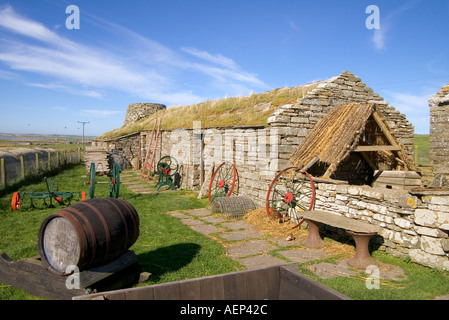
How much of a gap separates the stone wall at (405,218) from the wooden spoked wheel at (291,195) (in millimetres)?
926

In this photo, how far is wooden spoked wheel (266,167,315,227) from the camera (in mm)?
8016

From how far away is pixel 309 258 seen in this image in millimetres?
6176

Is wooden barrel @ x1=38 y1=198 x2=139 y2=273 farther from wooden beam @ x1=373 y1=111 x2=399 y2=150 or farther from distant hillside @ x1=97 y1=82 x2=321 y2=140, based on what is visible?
wooden beam @ x1=373 y1=111 x2=399 y2=150

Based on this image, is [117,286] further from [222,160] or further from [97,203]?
[222,160]

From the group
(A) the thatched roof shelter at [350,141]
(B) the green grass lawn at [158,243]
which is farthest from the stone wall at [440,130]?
(B) the green grass lawn at [158,243]

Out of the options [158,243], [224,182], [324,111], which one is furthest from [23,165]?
[324,111]

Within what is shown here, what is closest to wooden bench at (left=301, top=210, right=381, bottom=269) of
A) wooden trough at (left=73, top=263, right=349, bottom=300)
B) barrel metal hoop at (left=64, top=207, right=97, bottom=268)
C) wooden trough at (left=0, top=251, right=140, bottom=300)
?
wooden trough at (left=73, top=263, right=349, bottom=300)

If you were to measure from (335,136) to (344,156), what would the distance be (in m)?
0.80

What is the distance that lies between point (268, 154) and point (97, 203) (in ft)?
19.4

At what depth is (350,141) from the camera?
7816 mm

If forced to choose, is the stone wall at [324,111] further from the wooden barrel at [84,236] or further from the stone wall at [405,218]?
→ the wooden barrel at [84,236]

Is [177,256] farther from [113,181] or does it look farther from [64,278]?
[113,181]

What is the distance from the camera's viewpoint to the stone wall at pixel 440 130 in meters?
9.31
